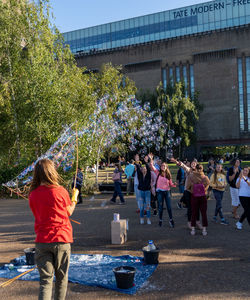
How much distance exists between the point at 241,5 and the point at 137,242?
78370 millimetres

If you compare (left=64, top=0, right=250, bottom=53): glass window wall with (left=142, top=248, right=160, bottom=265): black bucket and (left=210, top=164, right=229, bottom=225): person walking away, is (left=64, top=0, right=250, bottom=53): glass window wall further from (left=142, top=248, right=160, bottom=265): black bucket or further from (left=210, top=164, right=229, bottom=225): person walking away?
(left=142, top=248, right=160, bottom=265): black bucket

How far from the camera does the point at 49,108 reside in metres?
19.8

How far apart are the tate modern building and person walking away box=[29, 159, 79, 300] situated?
2301 inches

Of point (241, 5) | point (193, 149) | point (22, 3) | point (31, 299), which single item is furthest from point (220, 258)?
point (241, 5)

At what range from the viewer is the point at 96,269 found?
609 cm

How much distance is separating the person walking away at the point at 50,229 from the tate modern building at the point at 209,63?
58.4m

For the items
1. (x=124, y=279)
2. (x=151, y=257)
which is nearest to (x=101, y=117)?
(x=151, y=257)

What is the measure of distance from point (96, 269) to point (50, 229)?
Answer: 2748 millimetres

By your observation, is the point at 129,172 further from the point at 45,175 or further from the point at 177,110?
the point at 177,110

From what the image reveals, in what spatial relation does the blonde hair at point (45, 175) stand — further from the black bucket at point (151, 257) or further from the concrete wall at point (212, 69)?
the concrete wall at point (212, 69)

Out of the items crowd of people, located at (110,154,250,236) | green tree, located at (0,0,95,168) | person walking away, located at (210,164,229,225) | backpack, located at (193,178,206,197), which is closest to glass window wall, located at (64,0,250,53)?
green tree, located at (0,0,95,168)

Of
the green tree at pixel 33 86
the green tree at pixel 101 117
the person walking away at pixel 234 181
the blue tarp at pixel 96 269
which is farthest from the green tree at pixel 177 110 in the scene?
the blue tarp at pixel 96 269

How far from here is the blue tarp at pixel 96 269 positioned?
5449mm

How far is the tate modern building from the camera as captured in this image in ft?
205
